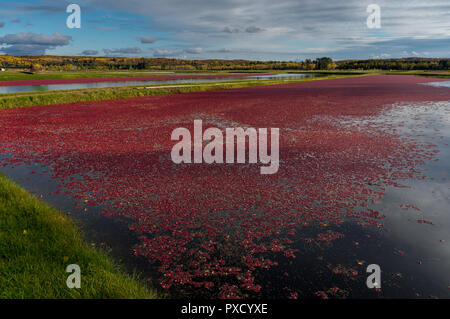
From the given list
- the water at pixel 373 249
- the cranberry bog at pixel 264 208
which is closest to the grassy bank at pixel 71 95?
the cranberry bog at pixel 264 208

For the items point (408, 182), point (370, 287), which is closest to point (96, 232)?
point (370, 287)

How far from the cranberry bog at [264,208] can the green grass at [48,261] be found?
53 cm

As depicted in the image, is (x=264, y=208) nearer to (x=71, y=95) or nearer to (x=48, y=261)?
(x=48, y=261)

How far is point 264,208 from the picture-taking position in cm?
859

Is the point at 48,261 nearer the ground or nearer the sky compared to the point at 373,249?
nearer the sky

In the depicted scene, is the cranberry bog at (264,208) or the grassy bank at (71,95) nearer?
the cranberry bog at (264,208)

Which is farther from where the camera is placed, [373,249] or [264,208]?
[264,208]

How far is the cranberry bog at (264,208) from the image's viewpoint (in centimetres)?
575

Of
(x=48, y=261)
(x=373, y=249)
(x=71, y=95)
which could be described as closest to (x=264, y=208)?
(x=373, y=249)

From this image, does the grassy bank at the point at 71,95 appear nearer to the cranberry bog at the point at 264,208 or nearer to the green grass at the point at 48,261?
the cranberry bog at the point at 264,208

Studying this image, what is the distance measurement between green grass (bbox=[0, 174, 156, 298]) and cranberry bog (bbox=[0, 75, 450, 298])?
1.73ft

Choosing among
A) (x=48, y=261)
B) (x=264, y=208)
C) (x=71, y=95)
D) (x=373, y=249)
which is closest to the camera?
(x=48, y=261)

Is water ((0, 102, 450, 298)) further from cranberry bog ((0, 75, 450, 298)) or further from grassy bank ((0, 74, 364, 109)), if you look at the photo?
grassy bank ((0, 74, 364, 109))

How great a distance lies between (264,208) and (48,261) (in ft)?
18.3
